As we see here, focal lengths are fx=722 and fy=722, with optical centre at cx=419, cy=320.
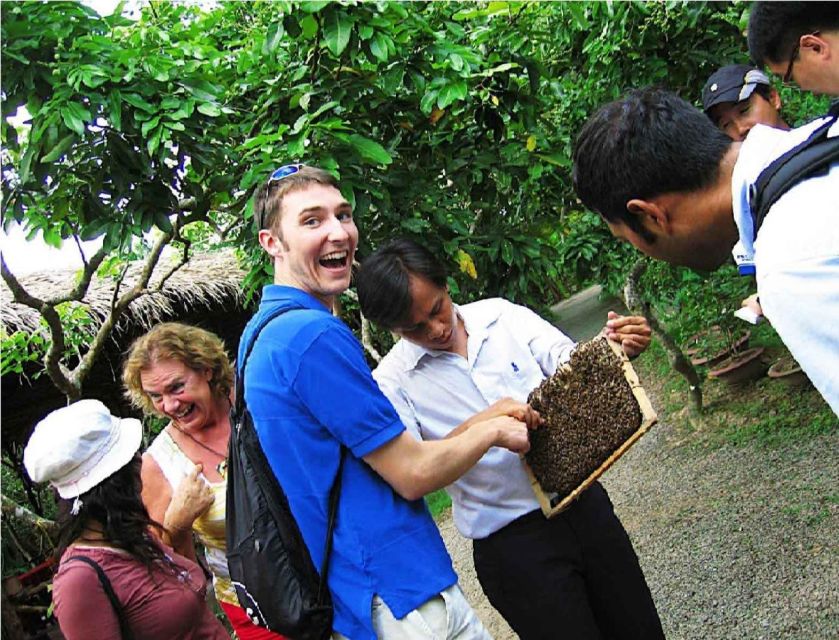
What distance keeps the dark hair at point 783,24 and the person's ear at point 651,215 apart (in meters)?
0.43

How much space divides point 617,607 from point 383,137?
2.74 m

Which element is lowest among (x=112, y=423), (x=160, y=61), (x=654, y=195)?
(x=112, y=423)

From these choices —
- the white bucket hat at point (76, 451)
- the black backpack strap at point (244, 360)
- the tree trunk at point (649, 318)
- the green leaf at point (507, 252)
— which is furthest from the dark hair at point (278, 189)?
the tree trunk at point (649, 318)

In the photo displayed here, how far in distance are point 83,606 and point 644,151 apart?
2196 mm

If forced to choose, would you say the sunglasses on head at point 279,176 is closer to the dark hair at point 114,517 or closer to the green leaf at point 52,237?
the dark hair at point 114,517

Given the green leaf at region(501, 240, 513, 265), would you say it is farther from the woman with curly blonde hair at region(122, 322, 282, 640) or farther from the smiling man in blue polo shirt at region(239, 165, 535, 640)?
the smiling man in blue polo shirt at region(239, 165, 535, 640)

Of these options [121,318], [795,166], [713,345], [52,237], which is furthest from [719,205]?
[121,318]

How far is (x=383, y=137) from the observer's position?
4.11 meters

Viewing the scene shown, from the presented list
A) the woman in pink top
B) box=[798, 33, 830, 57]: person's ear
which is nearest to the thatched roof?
the woman in pink top

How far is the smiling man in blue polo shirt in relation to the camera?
72.9 inches

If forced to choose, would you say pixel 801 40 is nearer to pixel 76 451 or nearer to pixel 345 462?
pixel 345 462


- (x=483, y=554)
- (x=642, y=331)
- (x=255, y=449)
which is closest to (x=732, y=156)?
(x=642, y=331)

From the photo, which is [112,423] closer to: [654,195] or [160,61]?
[160,61]

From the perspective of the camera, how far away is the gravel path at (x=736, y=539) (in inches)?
153
